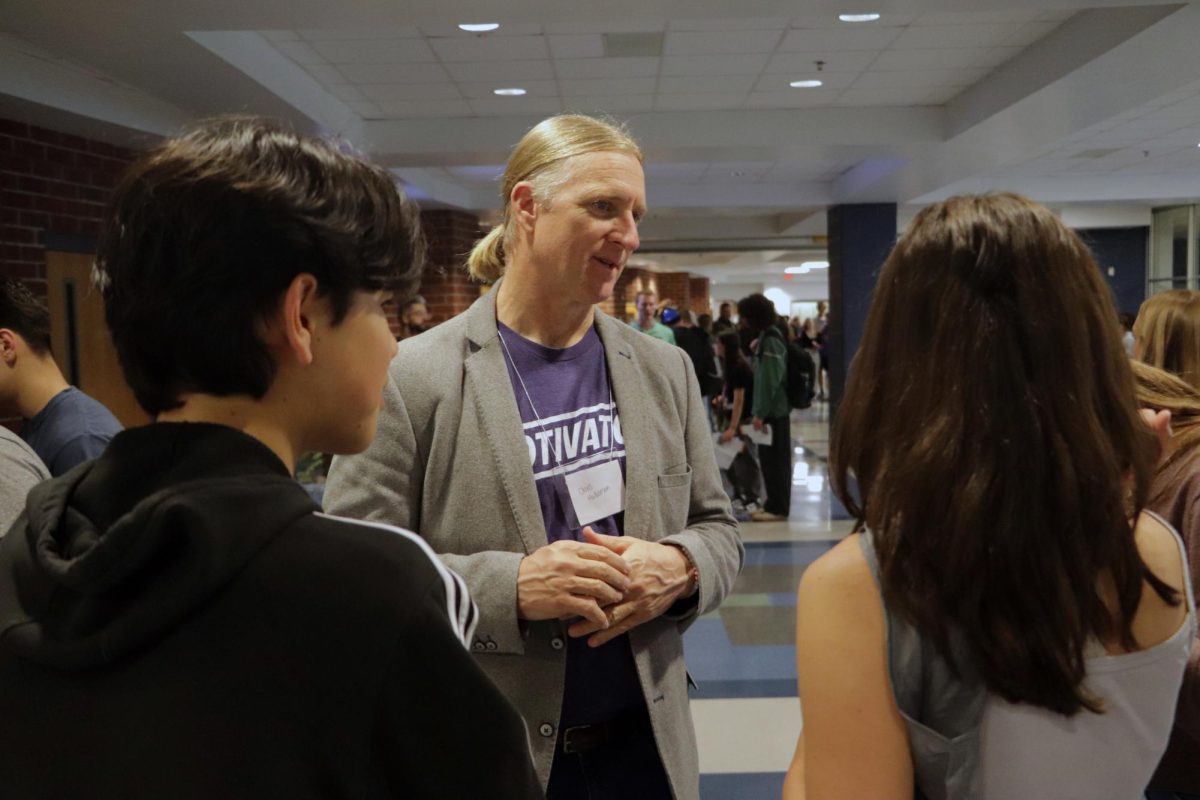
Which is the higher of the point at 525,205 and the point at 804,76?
the point at 804,76

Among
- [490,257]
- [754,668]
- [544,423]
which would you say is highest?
[490,257]

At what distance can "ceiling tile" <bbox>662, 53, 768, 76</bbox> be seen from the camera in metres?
5.42

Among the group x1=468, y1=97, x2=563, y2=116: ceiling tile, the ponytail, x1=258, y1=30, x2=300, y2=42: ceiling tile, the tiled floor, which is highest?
x1=258, y1=30, x2=300, y2=42: ceiling tile

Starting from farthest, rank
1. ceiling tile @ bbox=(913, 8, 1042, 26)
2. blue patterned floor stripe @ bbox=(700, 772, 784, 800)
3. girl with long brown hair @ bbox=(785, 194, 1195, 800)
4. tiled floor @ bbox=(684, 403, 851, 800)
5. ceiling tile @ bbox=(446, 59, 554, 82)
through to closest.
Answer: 1. ceiling tile @ bbox=(446, 59, 554, 82)
2. ceiling tile @ bbox=(913, 8, 1042, 26)
3. tiled floor @ bbox=(684, 403, 851, 800)
4. blue patterned floor stripe @ bbox=(700, 772, 784, 800)
5. girl with long brown hair @ bbox=(785, 194, 1195, 800)

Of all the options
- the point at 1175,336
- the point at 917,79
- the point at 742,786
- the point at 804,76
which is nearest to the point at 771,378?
the point at 804,76

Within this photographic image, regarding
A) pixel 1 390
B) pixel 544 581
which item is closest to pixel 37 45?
pixel 1 390

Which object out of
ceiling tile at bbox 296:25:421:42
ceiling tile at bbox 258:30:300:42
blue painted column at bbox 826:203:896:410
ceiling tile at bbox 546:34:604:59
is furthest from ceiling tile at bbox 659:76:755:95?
blue painted column at bbox 826:203:896:410

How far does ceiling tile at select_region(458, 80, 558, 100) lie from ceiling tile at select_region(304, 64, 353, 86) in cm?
73

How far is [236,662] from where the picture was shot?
0.58 meters

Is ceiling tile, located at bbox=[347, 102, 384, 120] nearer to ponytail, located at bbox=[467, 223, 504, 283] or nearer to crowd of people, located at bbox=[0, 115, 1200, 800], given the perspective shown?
ponytail, located at bbox=[467, 223, 504, 283]

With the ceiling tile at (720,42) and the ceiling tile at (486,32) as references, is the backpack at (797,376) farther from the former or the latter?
the ceiling tile at (486,32)

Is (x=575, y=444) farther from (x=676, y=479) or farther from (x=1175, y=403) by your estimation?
(x=1175, y=403)

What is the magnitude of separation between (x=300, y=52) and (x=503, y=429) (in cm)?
453

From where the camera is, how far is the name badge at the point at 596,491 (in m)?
1.43
